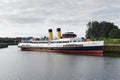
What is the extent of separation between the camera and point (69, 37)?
83.2 m

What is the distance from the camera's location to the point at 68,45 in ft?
254

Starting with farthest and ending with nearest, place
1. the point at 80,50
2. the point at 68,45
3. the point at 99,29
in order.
Result: the point at 99,29, the point at 68,45, the point at 80,50

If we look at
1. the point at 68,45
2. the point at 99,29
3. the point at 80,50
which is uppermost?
the point at 99,29

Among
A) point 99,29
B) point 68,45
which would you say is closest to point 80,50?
point 68,45

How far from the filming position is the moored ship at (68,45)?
70.2 meters

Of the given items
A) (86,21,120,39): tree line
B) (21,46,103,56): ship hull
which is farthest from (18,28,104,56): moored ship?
(86,21,120,39): tree line

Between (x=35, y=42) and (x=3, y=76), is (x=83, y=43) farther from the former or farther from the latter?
(x=3, y=76)

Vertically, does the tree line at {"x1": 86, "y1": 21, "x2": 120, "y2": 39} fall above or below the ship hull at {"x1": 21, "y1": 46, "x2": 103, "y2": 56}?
above

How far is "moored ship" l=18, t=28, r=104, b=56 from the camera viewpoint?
7019 cm

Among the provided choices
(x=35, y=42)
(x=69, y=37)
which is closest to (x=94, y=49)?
(x=69, y=37)

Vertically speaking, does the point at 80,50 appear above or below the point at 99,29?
below

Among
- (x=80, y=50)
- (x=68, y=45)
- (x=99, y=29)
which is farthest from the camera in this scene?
(x=99, y=29)

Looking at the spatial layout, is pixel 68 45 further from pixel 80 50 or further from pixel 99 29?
pixel 99 29

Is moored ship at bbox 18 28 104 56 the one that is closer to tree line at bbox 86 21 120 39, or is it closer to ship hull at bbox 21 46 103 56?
ship hull at bbox 21 46 103 56
